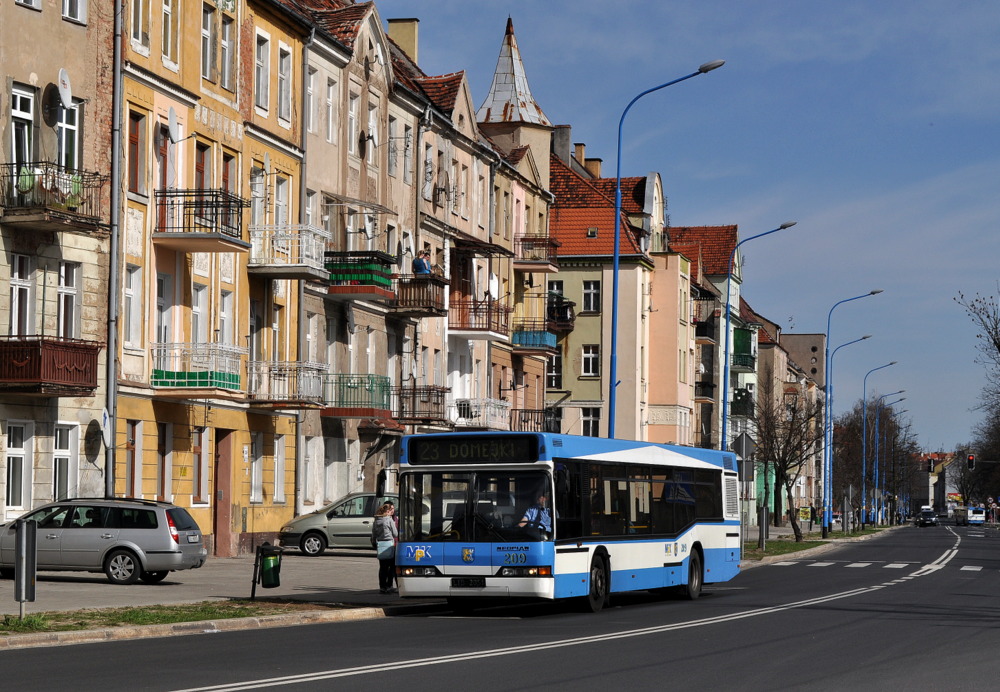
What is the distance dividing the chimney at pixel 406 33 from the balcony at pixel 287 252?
19854 millimetres

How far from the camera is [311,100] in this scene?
143 ft

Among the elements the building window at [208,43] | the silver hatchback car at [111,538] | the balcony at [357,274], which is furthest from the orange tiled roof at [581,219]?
the silver hatchback car at [111,538]

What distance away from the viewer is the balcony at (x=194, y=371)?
34188mm

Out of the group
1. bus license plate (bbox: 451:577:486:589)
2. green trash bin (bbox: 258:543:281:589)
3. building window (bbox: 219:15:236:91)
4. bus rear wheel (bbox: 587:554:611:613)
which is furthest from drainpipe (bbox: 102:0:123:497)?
bus rear wheel (bbox: 587:554:611:613)

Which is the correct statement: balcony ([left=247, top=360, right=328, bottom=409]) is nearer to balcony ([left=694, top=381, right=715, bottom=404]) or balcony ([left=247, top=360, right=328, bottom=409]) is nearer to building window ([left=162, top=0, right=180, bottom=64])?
building window ([left=162, top=0, right=180, bottom=64])

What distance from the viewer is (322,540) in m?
40.1

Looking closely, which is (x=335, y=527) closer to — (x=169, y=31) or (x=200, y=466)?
(x=200, y=466)

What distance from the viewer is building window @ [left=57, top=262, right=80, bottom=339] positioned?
30828 mm

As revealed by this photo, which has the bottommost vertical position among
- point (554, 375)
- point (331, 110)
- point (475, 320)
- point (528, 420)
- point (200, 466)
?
point (200, 466)

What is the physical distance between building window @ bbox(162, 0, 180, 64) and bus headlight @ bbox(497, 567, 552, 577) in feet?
57.6

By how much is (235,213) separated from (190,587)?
1176cm

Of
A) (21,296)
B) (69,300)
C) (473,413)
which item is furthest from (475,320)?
(21,296)

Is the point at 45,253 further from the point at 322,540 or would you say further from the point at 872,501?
the point at 872,501

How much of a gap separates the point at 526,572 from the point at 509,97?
47664 millimetres
